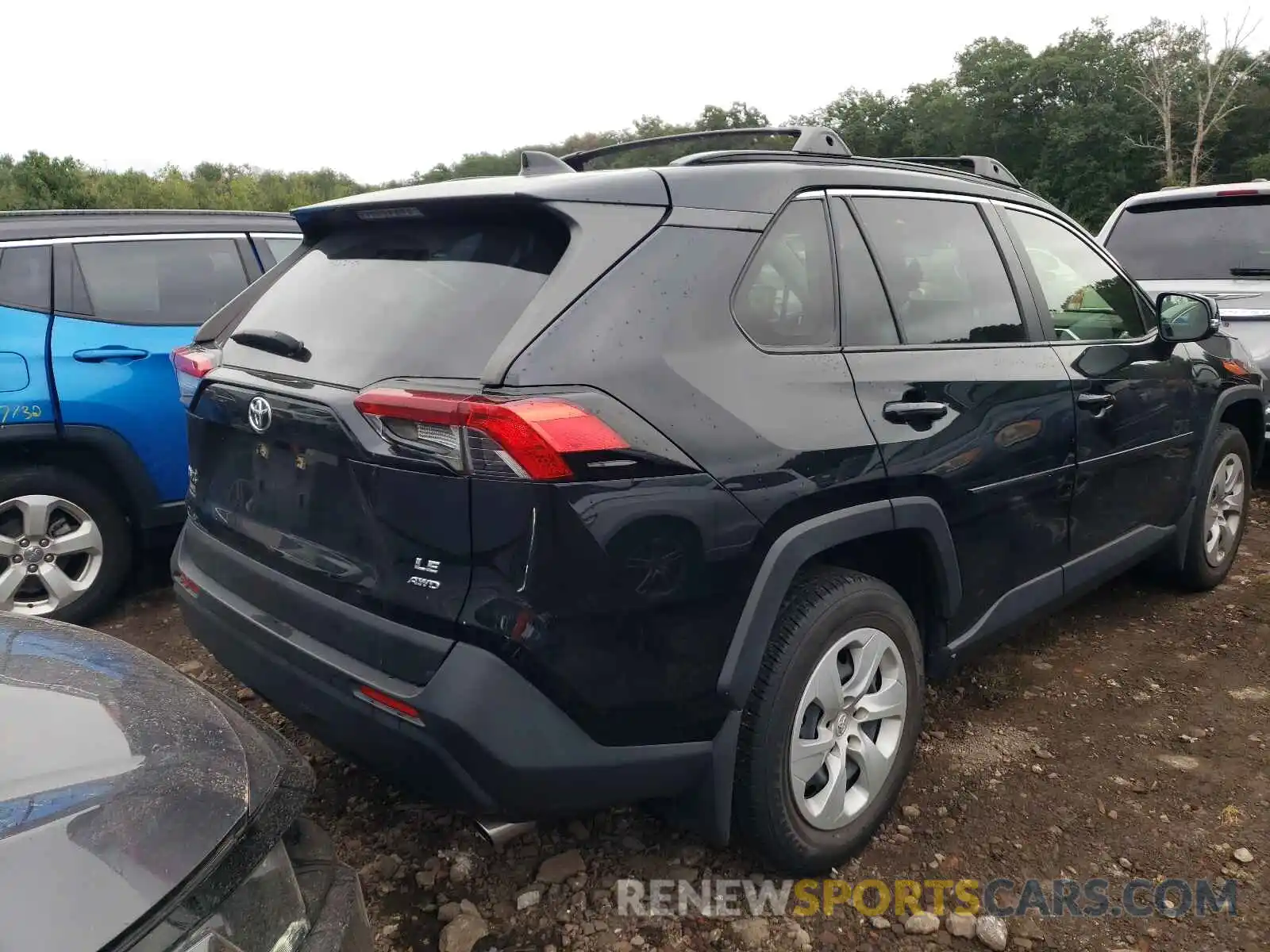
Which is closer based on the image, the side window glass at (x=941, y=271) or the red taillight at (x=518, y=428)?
the red taillight at (x=518, y=428)

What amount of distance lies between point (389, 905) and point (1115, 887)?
1.84 metres

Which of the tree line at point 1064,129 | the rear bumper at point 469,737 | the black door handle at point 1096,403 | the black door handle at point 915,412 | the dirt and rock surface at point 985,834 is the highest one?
the tree line at point 1064,129

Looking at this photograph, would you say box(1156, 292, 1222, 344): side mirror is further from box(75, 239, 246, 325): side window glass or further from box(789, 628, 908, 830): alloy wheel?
box(75, 239, 246, 325): side window glass

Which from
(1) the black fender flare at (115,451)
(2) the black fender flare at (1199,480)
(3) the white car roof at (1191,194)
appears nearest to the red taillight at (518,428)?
(1) the black fender flare at (115,451)

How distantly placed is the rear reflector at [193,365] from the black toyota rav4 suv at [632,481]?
15 millimetres

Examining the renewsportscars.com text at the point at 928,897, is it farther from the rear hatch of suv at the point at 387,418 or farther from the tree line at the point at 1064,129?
the tree line at the point at 1064,129

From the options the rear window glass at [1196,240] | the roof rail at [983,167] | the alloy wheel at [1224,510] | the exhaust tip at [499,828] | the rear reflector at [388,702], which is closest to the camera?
the rear reflector at [388,702]

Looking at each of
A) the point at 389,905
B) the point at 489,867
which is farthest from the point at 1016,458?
the point at 389,905

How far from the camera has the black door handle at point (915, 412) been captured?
2.30 meters

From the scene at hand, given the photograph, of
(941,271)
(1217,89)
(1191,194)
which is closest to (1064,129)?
(1217,89)

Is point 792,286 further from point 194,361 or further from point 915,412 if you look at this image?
point 194,361

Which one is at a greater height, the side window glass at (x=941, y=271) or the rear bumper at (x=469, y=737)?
the side window glass at (x=941, y=271)

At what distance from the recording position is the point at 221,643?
2.29 metres

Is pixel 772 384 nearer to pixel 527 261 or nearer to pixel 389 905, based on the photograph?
pixel 527 261
